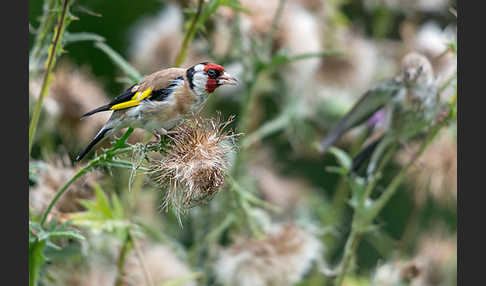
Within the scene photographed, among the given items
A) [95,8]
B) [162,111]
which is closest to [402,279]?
[162,111]

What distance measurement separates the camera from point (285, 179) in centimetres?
167

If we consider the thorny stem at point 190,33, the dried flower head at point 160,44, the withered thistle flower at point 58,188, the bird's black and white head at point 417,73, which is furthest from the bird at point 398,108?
the dried flower head at point 160,44

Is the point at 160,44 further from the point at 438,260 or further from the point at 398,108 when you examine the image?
the point at 438,260

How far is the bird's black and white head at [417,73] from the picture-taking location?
40.0 inches

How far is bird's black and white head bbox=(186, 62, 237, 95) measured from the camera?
774 mm

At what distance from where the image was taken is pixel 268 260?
1188mm

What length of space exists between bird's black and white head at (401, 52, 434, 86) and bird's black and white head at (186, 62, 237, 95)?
367 millimetres

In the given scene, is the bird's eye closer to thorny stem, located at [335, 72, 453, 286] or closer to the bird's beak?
the bird's beak

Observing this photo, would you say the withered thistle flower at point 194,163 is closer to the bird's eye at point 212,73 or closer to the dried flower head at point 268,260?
the bird's eye at point 212,73

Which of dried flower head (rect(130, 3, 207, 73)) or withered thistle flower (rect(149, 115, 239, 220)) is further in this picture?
dried flower head (rect(130, 3, 207, 73))

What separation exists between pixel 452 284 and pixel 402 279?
36 cm

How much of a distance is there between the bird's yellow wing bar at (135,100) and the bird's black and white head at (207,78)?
5cm

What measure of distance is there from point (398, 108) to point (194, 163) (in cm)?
43

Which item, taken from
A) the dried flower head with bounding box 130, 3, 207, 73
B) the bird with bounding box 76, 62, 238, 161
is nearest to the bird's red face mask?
the bird with bounding box 76, 62, 238, 161
